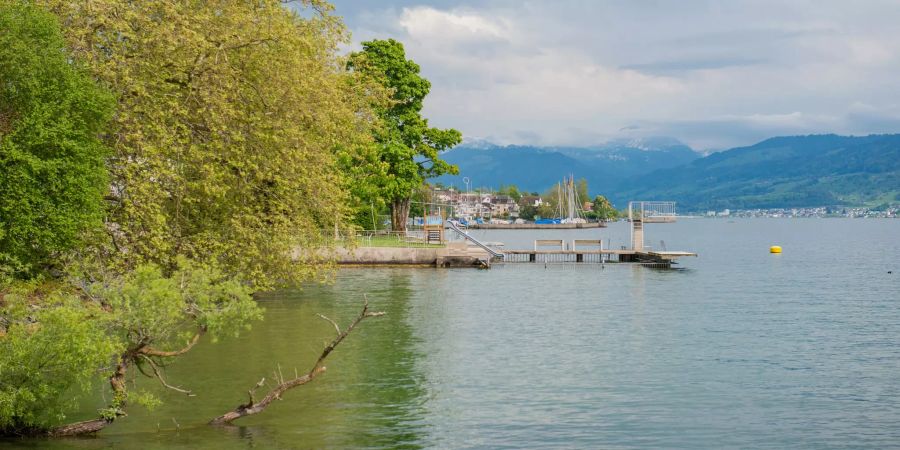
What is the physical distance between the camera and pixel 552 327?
43812mm

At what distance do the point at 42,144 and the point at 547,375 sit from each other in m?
16.6

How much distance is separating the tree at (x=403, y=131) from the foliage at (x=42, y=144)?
171ft

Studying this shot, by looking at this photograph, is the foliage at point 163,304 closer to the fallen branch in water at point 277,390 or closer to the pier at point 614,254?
the fallen branch in water at point 277,390

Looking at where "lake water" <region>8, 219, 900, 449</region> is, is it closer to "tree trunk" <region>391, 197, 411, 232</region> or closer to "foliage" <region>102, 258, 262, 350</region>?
"foliage" <region>102, 258, 262, 350</region>

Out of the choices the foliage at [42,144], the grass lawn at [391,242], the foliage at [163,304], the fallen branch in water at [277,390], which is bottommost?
the fallen branch in water at [277,390]

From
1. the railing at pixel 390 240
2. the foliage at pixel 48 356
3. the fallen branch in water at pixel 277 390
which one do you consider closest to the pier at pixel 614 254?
the railing at pixel 390 240

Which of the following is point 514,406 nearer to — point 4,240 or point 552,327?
point 4,240

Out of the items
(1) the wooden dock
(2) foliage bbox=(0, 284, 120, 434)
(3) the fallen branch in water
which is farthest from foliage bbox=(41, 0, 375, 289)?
(1) the wooden dock

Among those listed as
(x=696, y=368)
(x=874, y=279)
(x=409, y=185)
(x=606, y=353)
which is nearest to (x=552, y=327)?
(x=606, y=353)

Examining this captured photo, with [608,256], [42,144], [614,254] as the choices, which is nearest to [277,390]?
[42,144]

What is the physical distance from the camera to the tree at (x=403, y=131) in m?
81.2

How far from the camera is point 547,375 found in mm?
30969

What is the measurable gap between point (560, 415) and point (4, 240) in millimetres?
15287

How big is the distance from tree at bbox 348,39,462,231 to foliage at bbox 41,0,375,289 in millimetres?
46007
